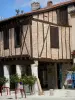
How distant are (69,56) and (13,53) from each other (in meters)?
5.15

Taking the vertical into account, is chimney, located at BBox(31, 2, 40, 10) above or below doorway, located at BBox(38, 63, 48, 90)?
above

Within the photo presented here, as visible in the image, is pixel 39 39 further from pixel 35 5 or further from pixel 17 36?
pixel 35 5

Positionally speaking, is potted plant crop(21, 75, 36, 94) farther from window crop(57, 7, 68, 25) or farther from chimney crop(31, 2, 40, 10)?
chimney crop(31, 2, 40, 10)

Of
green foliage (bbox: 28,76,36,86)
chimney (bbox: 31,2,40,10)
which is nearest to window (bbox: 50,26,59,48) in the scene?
green foliage (bbox: 28,76,36,86)

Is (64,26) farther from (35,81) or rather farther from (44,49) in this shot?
(35,81)

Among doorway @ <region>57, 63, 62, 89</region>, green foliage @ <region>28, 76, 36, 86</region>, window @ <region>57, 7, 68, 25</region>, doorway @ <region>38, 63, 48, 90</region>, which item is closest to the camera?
green foliage @ <region>28, 76, 36, 86</region>

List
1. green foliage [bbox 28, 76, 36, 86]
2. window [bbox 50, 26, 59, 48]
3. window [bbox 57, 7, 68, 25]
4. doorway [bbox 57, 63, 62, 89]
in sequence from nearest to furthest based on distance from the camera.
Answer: green foliage [bbox 28, 76, 36, 86] < window [bbox 50, 26, 59, 48] < window [bbox 57, 7, 68, 25] < doorway [bbox 57, 63, 62, 89]

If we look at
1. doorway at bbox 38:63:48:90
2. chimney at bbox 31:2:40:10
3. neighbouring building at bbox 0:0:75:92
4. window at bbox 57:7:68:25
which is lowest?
doorway at bbox 38:63:48:90

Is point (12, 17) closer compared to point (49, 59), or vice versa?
point (49, 59)

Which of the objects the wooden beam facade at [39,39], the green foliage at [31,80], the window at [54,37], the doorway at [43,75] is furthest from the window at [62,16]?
the green foliage at [31,80]

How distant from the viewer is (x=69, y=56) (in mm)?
26781

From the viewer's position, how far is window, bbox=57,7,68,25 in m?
27.4

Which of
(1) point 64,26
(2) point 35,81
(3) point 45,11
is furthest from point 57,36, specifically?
(2) point 35,81

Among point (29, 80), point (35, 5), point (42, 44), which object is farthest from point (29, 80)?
point (35, 5)
